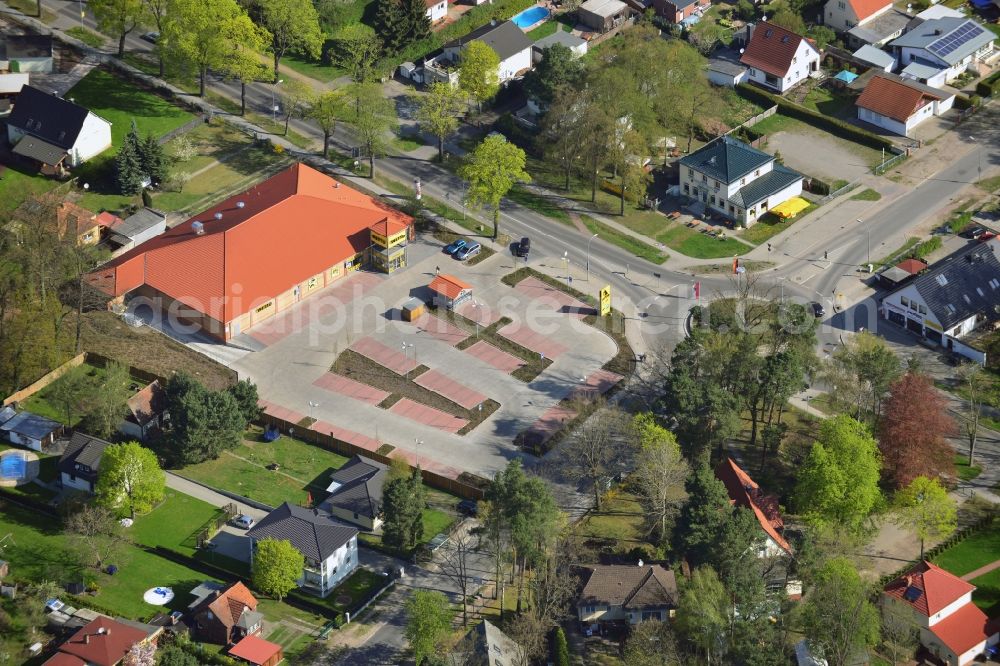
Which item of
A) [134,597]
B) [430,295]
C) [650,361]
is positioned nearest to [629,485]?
[650,361]

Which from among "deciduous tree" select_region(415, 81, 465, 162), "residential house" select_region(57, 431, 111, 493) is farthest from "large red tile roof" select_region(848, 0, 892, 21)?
"residential house" select_region(57, 431, 111, 493)

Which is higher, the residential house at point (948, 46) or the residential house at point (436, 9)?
the residential house at point (948, 46)

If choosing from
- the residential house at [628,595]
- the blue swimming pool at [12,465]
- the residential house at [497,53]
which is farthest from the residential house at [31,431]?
the residential house at [497,53]

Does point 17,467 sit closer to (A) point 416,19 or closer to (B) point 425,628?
(B) point 425,628

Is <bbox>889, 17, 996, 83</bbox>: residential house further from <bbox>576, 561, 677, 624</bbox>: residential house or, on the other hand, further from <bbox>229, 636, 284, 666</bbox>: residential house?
<bbox>229, 636, 284, 666</bbox>: residential house

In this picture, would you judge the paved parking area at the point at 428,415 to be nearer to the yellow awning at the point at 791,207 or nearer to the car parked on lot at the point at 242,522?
the car parked on lot at the point at 242,522
